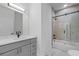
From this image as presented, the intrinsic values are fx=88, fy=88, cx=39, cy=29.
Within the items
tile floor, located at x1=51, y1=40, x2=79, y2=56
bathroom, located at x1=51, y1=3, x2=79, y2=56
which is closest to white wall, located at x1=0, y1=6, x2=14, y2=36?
tile floor, located at x1=51, y1=40, x2=79, y2=56

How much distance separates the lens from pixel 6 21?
2402 millimetres

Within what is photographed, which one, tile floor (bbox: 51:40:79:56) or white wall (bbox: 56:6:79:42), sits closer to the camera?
tile floor (bbox: 51:40:79:56)

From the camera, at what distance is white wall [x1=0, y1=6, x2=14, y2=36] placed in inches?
88.3

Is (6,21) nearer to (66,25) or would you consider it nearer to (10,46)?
(10,46)

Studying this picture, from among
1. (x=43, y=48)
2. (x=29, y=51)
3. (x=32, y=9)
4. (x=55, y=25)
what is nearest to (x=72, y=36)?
(x=55, y=25)

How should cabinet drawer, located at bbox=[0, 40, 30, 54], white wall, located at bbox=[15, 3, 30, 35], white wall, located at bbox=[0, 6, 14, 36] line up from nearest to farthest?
cabinet drawer, located at bbox=[0, 40, 30, 54], white wall, located at bbox=[0, 6, 14, 36], white wall, located at bbox=[15, 3, 30, 35]

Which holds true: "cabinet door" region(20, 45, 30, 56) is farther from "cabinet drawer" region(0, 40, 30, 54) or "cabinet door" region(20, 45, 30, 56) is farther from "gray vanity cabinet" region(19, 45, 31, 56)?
"cabinet drawer" region(0, 40, 30, 54)

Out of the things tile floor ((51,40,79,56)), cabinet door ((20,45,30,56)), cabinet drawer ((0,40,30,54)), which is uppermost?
cabinet drawer ((0,40,30,54))

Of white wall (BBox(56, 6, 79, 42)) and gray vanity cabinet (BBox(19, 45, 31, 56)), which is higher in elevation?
white wall (BBox(56, 6, 79, 42))

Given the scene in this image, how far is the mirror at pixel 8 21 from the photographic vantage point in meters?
2.25

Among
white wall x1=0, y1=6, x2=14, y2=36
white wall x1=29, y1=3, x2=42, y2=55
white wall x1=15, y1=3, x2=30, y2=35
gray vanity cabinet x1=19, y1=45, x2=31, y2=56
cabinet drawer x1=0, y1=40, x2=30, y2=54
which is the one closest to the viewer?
cabinet drawer x1=0, y1=40, x2=30, y2=54

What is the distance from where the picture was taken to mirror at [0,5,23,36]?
2.25 meters

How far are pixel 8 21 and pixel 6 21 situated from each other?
0.28 ft

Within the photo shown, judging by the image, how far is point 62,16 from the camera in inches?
240
